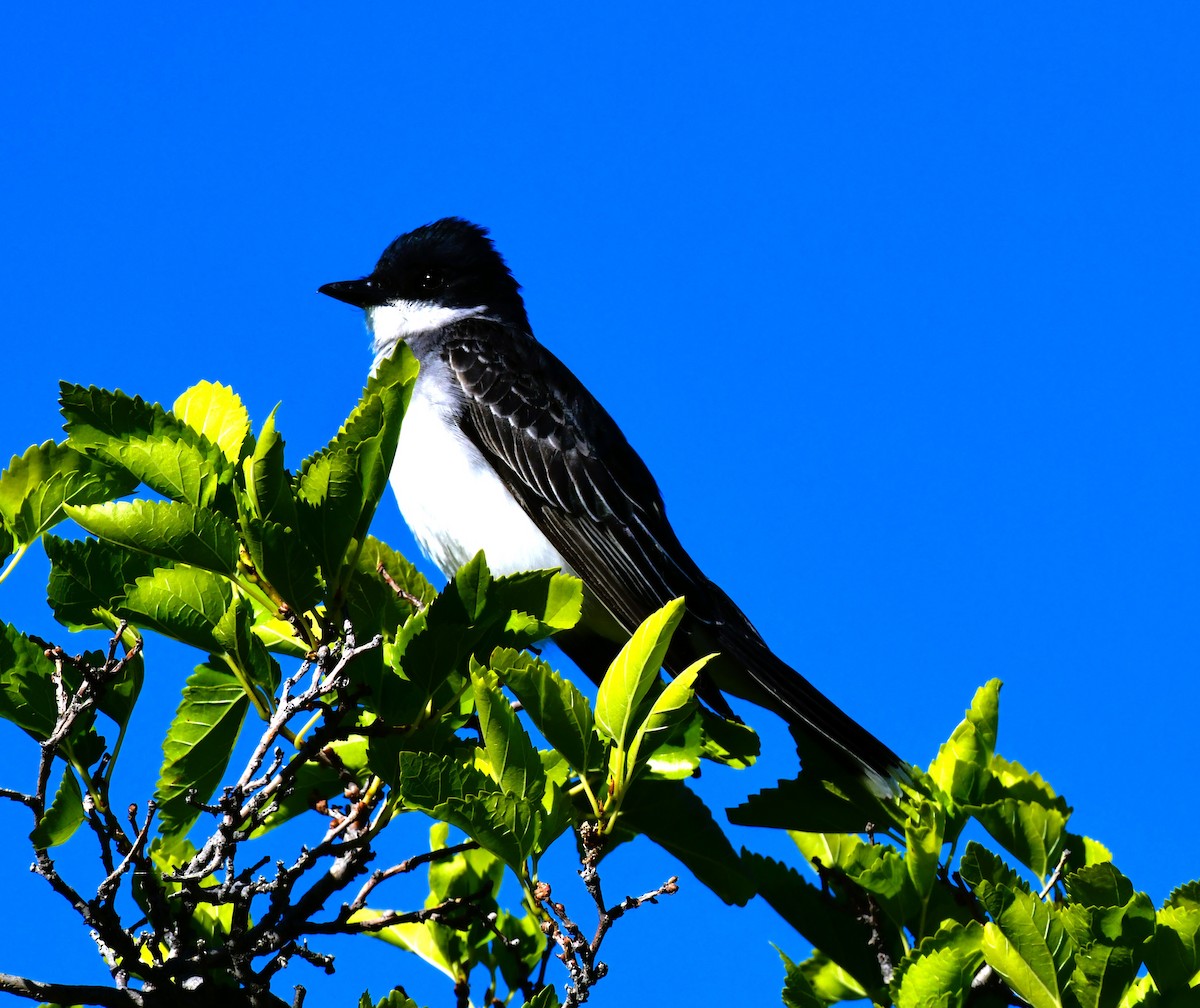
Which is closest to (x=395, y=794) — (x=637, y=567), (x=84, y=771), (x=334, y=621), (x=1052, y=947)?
(x=334, y=621)

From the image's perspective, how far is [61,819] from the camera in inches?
96.5

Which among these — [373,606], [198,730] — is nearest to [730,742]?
[373,606]

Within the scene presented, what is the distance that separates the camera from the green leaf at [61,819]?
7.89 ft

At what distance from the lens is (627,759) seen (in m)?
2.45

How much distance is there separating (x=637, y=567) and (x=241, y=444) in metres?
3.23

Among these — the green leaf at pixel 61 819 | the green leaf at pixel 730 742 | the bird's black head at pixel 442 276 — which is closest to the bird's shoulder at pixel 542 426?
the bird's black head at pixel 442 276

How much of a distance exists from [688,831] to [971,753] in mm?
715

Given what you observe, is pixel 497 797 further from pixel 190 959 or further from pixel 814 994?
pixel 814 994

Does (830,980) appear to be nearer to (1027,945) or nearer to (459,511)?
(1027,945)

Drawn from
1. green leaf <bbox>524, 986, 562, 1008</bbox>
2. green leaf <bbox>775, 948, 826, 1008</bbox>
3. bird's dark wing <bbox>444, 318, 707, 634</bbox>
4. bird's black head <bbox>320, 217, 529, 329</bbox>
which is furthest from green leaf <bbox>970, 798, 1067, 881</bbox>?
bird's black head <bbox>320, 217, 529, 329</bbox>

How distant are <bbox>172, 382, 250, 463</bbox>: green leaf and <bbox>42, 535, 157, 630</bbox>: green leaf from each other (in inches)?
13.9

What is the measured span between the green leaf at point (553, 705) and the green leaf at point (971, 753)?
87cm

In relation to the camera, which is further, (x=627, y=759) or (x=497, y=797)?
(x=627, y=759)

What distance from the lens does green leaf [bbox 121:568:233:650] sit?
241cm
